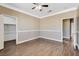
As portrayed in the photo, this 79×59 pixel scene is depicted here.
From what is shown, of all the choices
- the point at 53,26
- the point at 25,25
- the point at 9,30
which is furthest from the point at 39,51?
the point at 9,30

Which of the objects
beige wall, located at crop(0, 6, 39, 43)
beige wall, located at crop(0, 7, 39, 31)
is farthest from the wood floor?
beige wall, located at crop(0, 7, 39, 31)

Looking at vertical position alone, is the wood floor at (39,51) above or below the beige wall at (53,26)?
below

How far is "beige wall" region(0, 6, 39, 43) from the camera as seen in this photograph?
14.3 ft

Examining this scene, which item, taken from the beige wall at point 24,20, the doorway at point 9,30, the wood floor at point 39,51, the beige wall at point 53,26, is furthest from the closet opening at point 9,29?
the beige wall at point 53,26

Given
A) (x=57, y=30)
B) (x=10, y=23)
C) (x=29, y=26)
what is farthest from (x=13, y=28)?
(x=57, y=30)

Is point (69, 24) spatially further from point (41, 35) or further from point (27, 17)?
point (27, 17)

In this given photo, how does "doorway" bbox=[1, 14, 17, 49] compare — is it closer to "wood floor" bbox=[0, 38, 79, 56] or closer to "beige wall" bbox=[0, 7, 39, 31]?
"beige wall" bbox=[0, 7, 39, 31]

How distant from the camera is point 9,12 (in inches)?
163

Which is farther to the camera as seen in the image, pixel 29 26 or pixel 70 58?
pixel 29 26

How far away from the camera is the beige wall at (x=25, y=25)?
4.36 m

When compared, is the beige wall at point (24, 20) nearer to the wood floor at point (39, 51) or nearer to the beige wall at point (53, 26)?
the beige wall at point (53, 26)

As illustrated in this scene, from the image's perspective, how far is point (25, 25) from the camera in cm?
554

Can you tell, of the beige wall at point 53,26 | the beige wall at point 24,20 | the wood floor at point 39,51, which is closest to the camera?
the wood floor at point 39,51

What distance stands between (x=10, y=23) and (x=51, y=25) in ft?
9.84
